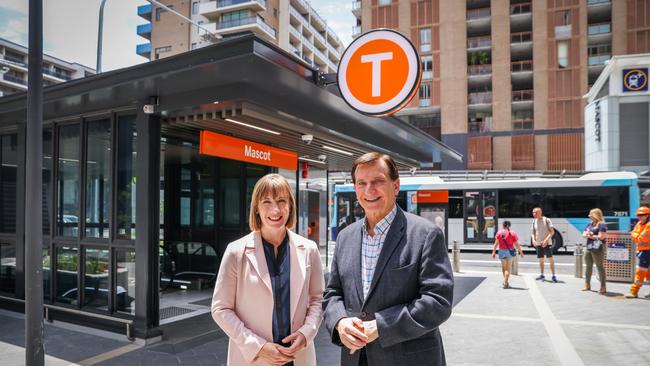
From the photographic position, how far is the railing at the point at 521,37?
43844 millimetres

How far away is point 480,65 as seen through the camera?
44.6 meters

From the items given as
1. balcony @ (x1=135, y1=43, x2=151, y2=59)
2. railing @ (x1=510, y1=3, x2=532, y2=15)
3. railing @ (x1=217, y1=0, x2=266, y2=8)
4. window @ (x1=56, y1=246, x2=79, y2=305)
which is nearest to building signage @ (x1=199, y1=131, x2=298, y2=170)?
window @ (x1=56, y1=246, x2=79, y2=305)

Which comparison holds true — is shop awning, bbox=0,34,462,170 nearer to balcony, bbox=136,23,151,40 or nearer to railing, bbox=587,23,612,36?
railing, bbox=587,23,612,36

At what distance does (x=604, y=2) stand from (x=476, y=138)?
53.3 feet

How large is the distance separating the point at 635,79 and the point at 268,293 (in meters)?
32.7

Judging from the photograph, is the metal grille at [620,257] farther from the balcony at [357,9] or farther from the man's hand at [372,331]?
the balcony at [357,9]

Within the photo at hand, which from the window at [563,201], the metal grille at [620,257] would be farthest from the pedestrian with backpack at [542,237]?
the window at [563,201]

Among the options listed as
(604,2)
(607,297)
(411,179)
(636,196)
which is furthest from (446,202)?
(604,2)

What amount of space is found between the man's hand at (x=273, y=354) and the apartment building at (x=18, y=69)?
74920 mm

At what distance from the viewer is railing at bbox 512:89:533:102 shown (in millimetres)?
43562

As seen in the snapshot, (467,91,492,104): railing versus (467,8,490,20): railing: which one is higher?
(467,8,490,20): railing

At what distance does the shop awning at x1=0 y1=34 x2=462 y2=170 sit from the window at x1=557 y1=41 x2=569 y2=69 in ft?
133

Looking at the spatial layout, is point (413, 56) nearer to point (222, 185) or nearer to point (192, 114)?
point (192, 114)

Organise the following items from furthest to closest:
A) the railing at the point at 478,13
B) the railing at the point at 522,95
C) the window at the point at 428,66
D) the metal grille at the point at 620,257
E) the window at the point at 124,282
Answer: the window at the point at 428,66
the railing at the point at 478,13
the railing at the point at 522,95
the metal grille at the point at 620,257
the window at the point at 124,282
